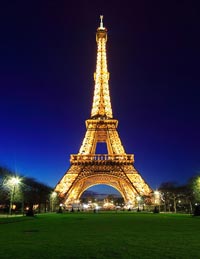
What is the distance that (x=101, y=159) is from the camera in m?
73.3

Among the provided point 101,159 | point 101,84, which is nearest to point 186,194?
point 101,159

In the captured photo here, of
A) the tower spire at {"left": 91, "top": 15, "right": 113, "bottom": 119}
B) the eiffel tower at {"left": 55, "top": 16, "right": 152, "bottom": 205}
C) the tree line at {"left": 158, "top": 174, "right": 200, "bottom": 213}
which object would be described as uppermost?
the tower spire at {"left": 91, "top": 15, "right": 113, "bottom": 119}

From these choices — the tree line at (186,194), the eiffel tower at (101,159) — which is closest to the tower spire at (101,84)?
the eiffel tower at (101,159)

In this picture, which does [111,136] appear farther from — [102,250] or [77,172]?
[102,250]

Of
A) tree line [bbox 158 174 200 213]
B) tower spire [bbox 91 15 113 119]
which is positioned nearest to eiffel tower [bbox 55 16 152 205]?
tower spire [bbox 91 15 113 119]

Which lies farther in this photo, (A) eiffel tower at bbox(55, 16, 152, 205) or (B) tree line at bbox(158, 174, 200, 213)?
(A) eiffel tower at bbox(55, 16, 152, 205)

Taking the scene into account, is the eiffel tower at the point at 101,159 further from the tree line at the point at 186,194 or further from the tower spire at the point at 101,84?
the tree line at the point at 186,194

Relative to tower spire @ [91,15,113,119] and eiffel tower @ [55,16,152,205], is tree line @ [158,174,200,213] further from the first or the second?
tower spire @ [91,15,113,119]

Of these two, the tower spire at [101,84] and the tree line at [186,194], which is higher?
the tower spire at [101,84]

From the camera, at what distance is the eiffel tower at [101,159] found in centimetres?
6919

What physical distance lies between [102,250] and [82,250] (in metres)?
0.65

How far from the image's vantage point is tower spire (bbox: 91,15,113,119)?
8037 cm

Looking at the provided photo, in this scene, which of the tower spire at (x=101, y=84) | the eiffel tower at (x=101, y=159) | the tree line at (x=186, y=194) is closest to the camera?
the tree line at (x=186, y=194)

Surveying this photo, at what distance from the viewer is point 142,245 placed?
40.6 ft
